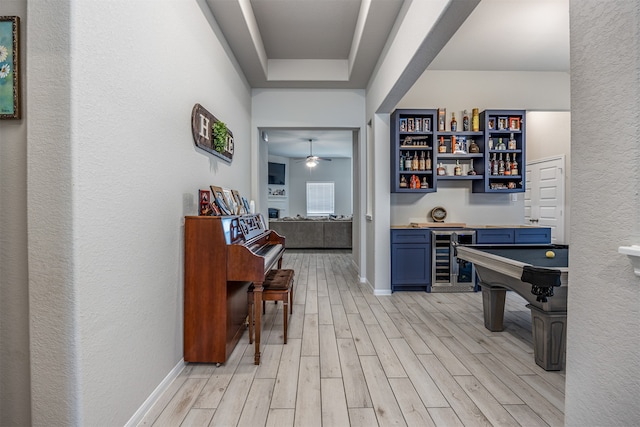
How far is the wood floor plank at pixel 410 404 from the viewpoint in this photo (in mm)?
1552

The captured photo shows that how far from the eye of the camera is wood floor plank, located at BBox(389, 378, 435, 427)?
1.55 meters

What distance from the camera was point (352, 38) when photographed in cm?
362

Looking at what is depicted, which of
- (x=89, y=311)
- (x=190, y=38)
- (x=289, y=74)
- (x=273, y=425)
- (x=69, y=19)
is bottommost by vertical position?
(x=273, y=425)

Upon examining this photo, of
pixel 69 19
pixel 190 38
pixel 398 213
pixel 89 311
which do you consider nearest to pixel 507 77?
pixel 398 213

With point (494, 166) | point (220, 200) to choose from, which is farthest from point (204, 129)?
point (494, 166)

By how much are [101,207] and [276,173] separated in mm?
9792

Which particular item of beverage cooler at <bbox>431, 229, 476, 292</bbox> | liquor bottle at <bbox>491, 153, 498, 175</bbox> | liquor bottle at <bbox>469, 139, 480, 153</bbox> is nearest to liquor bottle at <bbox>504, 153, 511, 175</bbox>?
liquor bottle at <bbox>491, 153, 498, 175</bbox>

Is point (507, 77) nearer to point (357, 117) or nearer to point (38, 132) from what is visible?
point (357, 117)

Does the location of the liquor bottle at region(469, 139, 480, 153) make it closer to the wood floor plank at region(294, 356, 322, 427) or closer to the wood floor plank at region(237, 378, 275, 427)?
the wood floor plank at region(294, 356, 322, 427)

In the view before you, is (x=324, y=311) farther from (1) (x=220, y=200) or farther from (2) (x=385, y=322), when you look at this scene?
(1) (x=220, y=200)

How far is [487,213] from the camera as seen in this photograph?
4.44m

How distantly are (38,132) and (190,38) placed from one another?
4.84ft

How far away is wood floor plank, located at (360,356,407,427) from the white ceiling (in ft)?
9.97

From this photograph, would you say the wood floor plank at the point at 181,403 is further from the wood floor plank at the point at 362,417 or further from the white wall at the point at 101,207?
the wood floor plank at the point at 362,417
